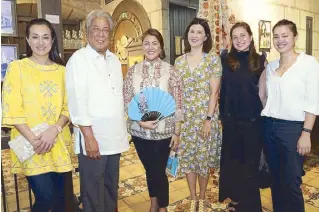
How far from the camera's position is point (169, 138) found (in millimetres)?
2129

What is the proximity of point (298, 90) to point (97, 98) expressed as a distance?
1.33m

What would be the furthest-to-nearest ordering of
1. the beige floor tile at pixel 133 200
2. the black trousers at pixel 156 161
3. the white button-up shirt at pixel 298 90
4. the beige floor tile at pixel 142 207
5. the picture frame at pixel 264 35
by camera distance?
the picture frame at pixel 264 35, the beige floor tile at pixel 133 200, the beige floor tile at pixel 142 207, the black trousers at pixel 156 161, the white button-up shirt at pixel 298 90

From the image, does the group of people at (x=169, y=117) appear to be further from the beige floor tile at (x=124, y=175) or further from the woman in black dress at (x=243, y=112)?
the beige floor tile at (x=124, y=175)

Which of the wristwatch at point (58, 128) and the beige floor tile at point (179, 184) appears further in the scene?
the beige floor tile at point (179, 184)

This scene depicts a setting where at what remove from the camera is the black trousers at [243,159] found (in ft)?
7.23

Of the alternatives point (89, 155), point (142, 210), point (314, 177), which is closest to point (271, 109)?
point (89, 155)

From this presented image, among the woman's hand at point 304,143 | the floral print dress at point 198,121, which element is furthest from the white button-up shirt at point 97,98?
the woman's hand at point 304,143

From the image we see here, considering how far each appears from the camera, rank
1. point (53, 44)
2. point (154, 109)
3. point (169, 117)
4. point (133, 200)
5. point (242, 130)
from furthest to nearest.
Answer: point (133, 200), point (242, 130), point (169, 117), point (154, 109), point (53, 44)

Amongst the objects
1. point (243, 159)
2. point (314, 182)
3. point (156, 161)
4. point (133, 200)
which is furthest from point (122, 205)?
point (314, 182)

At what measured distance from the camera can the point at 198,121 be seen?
2367mm

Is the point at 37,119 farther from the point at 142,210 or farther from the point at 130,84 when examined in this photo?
the point at 142,210

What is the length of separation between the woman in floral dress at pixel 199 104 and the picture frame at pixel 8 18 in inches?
57.2

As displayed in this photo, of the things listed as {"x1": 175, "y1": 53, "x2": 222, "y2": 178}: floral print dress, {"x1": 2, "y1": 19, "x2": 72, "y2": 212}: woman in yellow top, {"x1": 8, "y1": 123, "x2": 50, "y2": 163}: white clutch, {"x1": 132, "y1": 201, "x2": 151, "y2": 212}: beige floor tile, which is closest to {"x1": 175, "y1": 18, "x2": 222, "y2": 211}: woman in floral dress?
{"x1": 175, "y1": 53, "x2": 222, "y2": 178}: floral print dress

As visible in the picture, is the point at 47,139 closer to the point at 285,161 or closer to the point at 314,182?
the point at 285,161
